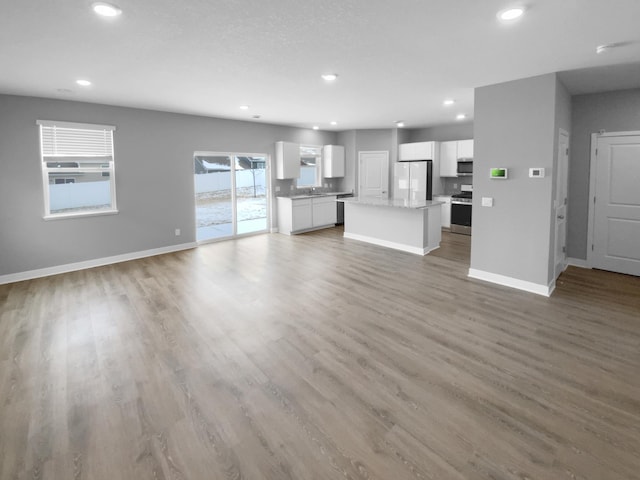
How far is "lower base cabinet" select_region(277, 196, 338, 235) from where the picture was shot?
8.26 meters

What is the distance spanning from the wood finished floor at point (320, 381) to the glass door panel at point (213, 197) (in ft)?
9.44

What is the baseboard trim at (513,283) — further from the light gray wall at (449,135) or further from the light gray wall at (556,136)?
the light gray wall at (449,135)

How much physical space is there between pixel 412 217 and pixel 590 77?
3.12 metres

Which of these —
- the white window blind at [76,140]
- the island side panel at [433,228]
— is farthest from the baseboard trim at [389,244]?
the white window blind at [76,140]

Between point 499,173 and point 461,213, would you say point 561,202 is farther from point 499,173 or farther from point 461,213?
point 461,213

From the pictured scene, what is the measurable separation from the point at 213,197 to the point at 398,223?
3.99 m

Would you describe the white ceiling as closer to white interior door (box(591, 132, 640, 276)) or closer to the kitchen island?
white interior door (box(591, 132, 640, 276))

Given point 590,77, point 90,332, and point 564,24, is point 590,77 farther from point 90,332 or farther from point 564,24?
point 90,332

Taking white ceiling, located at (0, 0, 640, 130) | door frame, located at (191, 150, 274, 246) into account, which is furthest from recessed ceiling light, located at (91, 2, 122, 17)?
door frame, located at (191, 150, 274, 246)

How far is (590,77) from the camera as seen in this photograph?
13.4 ft

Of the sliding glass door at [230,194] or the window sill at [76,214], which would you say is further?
the sliding glass door at [230,194]

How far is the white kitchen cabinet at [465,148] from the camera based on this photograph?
8031mm

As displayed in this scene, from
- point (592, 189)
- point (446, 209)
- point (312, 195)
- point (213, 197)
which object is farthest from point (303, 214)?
point (592, 189)

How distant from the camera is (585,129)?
5066 millimetres
